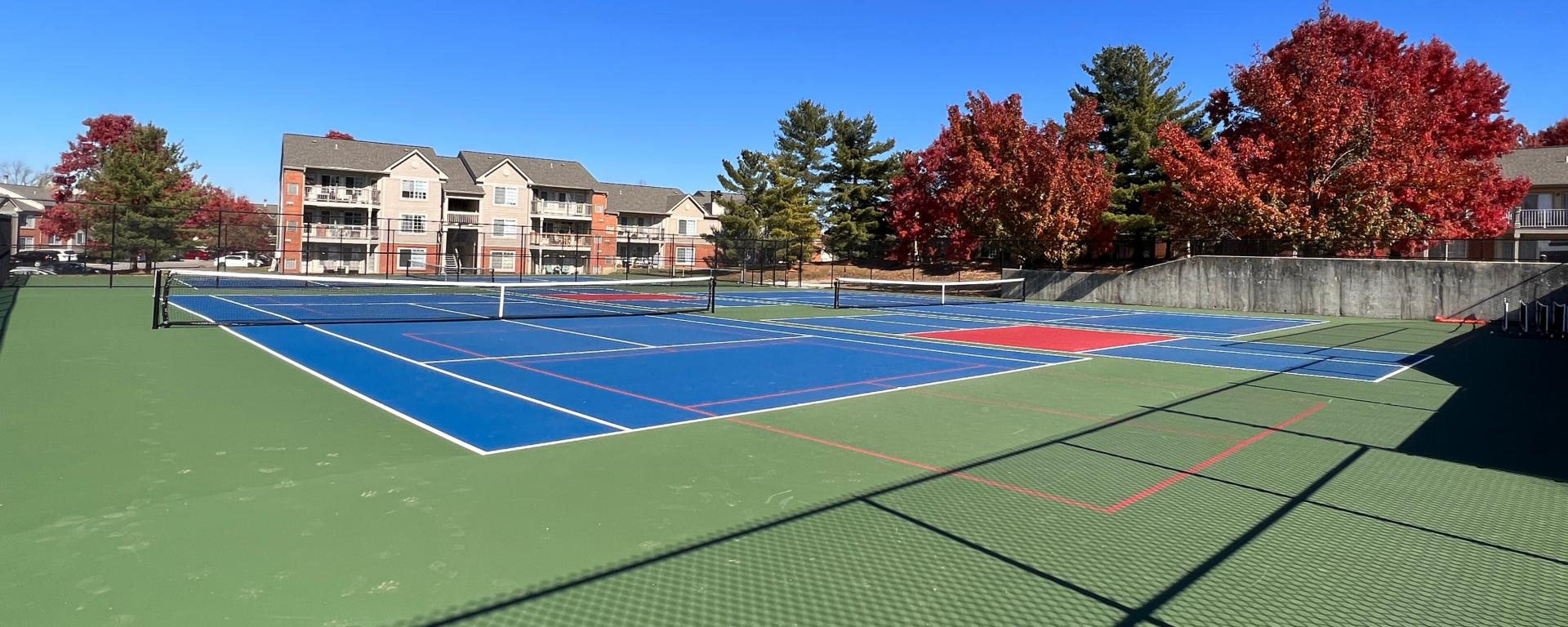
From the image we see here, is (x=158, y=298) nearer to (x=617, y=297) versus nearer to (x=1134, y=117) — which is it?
(x=617, y=297)

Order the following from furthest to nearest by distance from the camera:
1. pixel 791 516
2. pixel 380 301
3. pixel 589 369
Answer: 1. pixel 380 301
2. pixel 589 369
3. pixel 791 516

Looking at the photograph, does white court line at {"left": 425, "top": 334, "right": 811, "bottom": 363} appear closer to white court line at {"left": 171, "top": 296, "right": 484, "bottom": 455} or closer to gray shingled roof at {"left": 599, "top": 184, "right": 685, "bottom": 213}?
white court line at {"left": 171, "top": 296, "right": 484, "bottom": 455}

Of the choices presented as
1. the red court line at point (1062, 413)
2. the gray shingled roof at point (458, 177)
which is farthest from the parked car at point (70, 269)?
the red court line at point (1062, 413)

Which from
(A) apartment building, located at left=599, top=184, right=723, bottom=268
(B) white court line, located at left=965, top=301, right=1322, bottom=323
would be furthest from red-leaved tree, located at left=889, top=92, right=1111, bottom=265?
(A) apartment building, located at left=599, top=184, right=723, bottom=268

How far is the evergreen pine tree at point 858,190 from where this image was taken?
53.0 metres

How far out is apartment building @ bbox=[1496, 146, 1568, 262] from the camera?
43062 mm

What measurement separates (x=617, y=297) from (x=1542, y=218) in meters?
48.5

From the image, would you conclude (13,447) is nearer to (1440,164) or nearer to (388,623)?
(388,623)

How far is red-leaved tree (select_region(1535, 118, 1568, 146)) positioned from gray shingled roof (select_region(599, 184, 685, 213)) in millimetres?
71734

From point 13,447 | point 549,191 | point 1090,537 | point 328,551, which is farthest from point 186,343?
point 549,191

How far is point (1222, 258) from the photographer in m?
32.5

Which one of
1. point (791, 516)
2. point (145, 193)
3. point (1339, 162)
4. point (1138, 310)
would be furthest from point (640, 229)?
point (791, 516)

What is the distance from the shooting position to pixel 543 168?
6731cm

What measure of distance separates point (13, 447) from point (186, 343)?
27.0 feet
